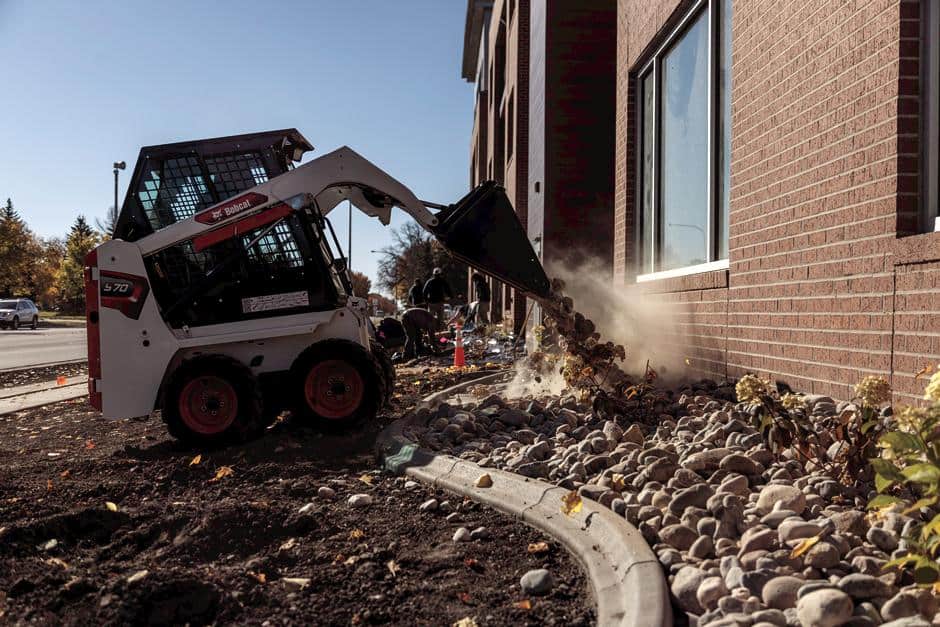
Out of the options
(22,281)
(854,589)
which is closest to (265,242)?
(854,589)

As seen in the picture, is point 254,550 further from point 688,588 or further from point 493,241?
point 493,241

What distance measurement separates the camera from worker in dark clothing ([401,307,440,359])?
45.3 ft

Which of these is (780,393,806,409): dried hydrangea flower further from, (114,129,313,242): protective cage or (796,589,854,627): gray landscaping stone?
(114,129,313,242): protective cage

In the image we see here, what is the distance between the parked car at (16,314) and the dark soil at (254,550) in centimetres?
A: 4148

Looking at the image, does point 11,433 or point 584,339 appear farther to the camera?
point 11,433

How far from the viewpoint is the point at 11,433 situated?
7.93 metres

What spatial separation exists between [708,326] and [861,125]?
2343 mm

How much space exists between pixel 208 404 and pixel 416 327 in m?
7.74

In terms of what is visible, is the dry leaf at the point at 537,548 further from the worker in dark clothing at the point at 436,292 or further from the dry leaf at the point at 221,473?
the worker in dark clothing at the point at 436,292

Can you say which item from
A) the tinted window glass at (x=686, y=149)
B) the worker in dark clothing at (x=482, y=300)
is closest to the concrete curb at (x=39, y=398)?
the tinted window glass at (x=686, y=149)

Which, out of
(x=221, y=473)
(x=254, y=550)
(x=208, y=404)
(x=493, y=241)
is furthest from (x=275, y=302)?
(x=254, y=550)

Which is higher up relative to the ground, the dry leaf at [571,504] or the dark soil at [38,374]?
the dry leaf at [571,504]

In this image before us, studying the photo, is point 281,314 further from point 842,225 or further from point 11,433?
point 842,225

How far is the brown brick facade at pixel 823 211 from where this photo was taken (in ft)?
13.1
